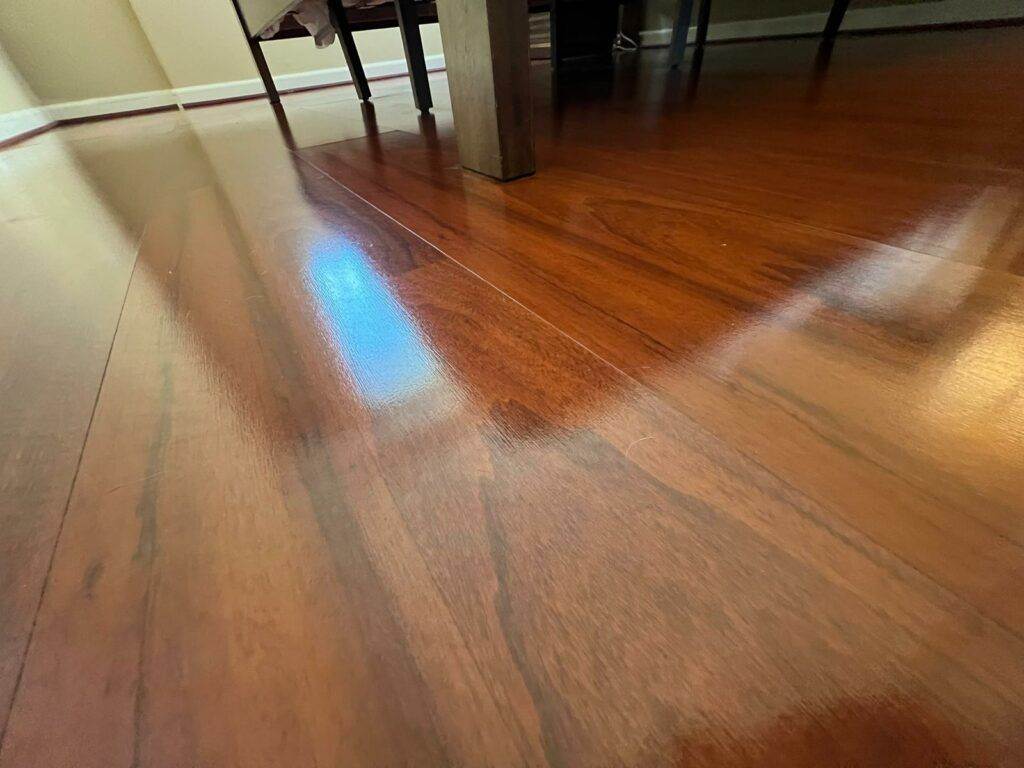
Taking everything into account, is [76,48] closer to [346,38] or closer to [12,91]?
[12,91]

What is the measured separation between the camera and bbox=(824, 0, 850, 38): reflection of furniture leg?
2561 mm

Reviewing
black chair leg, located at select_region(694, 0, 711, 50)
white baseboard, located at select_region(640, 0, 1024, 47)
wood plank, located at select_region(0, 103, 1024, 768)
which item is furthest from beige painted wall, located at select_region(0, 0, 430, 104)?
wood plank, located at select_region(0, 103, 1024, 768)

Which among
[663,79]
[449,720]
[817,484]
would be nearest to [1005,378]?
[817,484]

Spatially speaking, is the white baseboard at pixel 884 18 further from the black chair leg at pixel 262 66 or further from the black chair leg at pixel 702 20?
the black chair leg at pixel 262 66

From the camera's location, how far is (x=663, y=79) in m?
1.92

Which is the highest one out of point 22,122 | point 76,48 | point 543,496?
point 76,48

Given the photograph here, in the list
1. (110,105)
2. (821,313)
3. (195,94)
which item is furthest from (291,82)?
(821,313)

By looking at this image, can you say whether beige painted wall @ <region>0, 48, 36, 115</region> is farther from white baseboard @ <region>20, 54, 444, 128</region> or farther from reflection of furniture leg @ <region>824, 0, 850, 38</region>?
reflection of furniture leg @ <region>824, 0, 850, 38</region>

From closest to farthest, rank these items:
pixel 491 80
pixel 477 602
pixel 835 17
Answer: pixel 477 602 < pixel 491 80 < pixel 835 17

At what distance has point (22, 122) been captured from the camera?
2818mm

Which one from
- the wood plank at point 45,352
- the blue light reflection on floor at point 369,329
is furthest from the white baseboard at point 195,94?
the blue light reflection on floor at point 369,329

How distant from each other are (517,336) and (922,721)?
31 cm

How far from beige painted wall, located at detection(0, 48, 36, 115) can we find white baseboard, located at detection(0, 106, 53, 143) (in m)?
0.03

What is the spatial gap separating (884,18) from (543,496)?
4.15m
